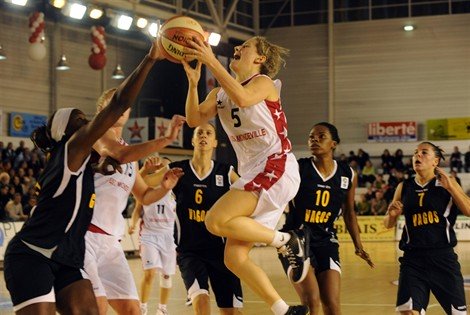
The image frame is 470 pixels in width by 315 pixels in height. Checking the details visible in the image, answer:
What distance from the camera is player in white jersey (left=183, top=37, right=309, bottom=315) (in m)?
6.27

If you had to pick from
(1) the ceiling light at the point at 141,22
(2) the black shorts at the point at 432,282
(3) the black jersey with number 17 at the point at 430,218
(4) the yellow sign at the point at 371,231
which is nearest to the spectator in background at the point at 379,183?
(4) the yellow sign at the point at 371,231

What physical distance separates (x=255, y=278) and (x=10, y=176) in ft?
53.7

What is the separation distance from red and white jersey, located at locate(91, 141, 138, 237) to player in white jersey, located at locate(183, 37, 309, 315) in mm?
676

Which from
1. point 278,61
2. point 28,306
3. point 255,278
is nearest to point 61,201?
point 28,306

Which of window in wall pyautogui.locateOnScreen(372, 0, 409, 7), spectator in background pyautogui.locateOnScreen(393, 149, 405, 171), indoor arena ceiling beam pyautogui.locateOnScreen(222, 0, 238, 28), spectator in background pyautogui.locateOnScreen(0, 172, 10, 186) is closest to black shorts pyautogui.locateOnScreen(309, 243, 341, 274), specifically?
spectator in background pyautogui.locateOnScreen(0, 172, 10, 186)

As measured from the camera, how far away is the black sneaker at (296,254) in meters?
6.70

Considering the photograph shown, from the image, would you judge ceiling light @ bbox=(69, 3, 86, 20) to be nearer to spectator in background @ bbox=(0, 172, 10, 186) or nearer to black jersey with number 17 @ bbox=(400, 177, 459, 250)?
spectator in background @ bbox=(0, 172, 10, 186)

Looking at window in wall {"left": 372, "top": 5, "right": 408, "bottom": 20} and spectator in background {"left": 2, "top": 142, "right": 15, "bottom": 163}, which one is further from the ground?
window in wall {"left": 372, "top": 5, "right": 408, "bottom": 20}

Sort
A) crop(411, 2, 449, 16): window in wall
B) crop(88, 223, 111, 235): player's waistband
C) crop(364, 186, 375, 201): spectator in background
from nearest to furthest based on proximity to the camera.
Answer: crop(88, 223, 111, 235): player's waistband < crop(364, 186, 375, 201): spectator in background < crop(411, 2, 449, 16): window in wall

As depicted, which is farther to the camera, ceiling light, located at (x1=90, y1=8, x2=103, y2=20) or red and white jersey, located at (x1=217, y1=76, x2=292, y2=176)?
ceiling light, located at (x1=90, y1=8, x2=103, y2=20)

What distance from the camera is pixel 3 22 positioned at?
85.3ft

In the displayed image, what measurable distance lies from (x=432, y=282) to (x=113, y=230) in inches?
111

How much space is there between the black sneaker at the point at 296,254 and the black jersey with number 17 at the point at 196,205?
108cm

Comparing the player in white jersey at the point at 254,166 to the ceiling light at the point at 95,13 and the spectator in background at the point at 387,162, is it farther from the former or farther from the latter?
the spectator in background at the point at 387,162
